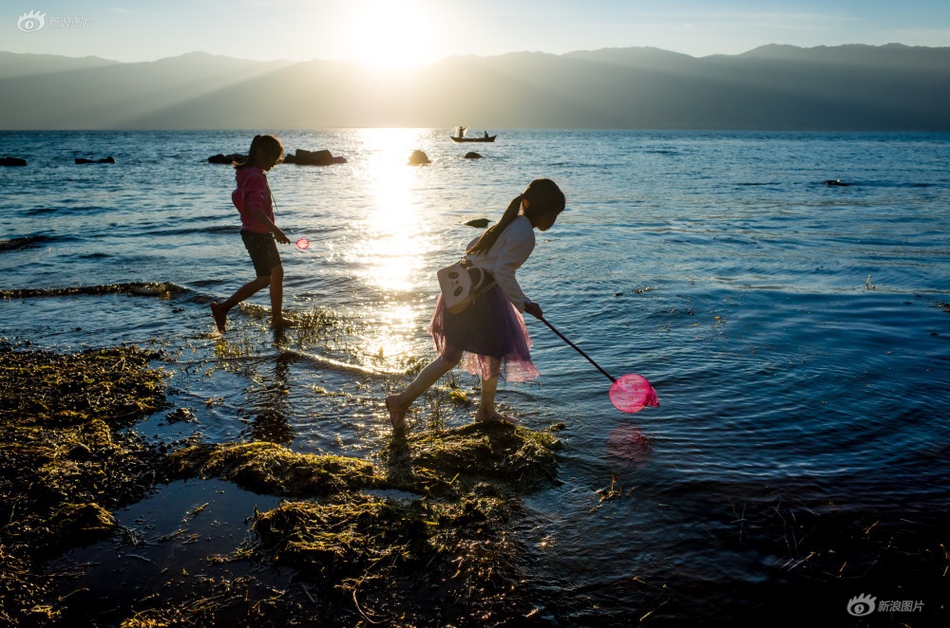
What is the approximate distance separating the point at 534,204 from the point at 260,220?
4.71 meters

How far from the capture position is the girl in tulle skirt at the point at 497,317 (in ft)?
15.8

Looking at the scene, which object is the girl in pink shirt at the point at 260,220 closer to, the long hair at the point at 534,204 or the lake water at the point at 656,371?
the lake water at the point at 656,371

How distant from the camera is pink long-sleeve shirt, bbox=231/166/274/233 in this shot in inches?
320

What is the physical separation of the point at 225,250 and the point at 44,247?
186 inches

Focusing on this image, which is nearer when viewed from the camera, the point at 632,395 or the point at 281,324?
the point at 632,395

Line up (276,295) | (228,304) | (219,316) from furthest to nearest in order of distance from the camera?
(276,295) < (228,304) < (219,316)

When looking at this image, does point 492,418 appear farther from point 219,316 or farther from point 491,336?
point 219,316

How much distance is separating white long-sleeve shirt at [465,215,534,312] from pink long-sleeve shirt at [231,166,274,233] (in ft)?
14.5

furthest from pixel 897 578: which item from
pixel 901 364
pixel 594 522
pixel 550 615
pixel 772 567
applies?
pixel 901 364

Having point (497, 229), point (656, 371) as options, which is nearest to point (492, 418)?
point (497, 229)

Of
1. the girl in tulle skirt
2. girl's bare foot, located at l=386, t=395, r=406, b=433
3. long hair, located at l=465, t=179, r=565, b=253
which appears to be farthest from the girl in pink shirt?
long hair, located at l=465, t=179, r=565, b=253

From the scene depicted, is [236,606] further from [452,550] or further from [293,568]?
[452,550]

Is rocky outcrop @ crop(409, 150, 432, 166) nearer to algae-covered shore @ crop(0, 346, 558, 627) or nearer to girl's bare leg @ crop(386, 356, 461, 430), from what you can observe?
algae-covered shore @ crop(0, 346, 558, 627)

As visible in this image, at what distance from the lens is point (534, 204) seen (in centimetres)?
482
